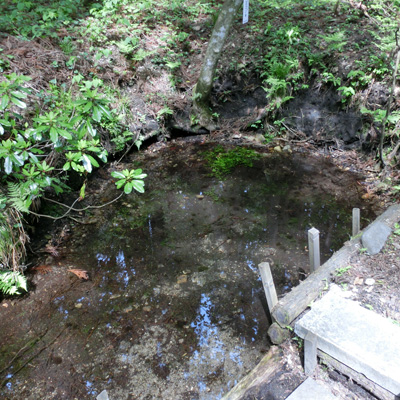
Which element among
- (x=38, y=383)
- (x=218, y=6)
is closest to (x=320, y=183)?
(x=38, y=383)

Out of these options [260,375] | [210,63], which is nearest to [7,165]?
[260,375]

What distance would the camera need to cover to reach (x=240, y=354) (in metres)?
3.40

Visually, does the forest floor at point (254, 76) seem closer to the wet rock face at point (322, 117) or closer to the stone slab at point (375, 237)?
the wet rock face at point (322, 117)

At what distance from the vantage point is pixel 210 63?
7.57m

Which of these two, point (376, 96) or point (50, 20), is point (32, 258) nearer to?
point (50, 20)

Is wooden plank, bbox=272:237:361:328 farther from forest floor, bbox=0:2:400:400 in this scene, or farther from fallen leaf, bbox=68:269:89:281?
fallen leaf, bbox=68:269:89:281

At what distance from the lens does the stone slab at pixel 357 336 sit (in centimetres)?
253

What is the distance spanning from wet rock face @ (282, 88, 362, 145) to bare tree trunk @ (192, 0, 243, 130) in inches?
74.2

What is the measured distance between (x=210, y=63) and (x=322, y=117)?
2.82m

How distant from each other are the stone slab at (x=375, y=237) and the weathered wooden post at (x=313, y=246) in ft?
2.02

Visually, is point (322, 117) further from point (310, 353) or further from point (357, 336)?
point (310, 353)

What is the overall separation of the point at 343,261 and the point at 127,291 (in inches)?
103

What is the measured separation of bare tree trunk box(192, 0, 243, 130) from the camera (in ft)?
23.4

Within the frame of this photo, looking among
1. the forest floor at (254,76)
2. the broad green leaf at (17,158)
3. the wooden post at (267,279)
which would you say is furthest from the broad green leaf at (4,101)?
the wooden post at (267,279)
